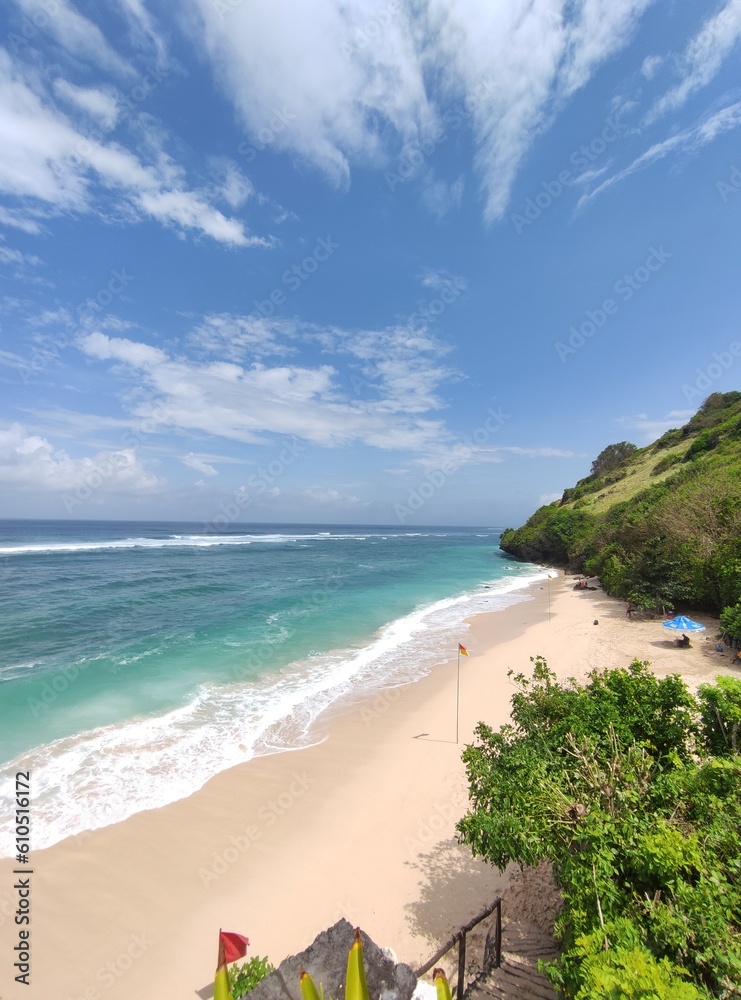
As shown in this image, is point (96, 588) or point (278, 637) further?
point (96, 588)

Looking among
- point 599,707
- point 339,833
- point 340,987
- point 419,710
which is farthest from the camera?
point 419,710

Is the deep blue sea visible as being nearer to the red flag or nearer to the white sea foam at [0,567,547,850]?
the white sea foam at [0,567,547,850]

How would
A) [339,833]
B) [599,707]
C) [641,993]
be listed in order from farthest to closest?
[339,833]
[599,707]
[641,993]

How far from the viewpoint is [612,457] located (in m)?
79.8

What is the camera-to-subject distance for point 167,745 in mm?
12344

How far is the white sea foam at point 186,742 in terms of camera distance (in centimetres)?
991

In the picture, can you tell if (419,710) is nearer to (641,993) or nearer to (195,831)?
(195,831)

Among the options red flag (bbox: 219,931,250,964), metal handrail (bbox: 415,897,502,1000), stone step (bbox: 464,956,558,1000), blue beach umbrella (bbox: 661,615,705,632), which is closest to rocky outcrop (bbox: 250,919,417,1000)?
metal handrail (bbox: 415,897,502,1000)

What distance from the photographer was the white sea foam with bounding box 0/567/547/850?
9.91 metres

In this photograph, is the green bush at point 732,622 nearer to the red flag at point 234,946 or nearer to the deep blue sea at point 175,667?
the deep blue sea at point 175,667

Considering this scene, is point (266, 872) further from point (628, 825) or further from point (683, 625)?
point (683, 625)

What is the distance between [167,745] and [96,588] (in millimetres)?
27816

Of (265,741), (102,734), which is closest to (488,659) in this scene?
(265,741)

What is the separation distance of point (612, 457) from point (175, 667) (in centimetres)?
8272
